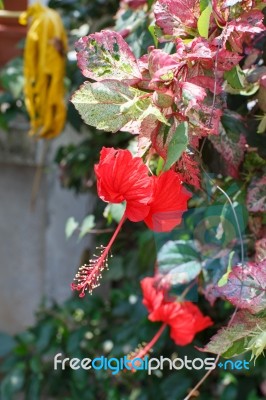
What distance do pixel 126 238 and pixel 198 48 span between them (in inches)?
51.6

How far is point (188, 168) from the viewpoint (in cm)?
73

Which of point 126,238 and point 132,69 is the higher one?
point 132,69

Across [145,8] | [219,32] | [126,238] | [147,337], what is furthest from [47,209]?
[219,32]

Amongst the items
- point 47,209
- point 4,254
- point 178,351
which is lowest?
point 4,254

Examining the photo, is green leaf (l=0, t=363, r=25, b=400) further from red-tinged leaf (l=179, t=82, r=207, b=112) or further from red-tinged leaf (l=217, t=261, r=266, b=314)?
red-tinged leaf (l=179, t=82, r=207, b=112)

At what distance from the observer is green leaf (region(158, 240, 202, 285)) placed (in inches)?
41.6

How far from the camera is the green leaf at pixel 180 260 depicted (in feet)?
3.46

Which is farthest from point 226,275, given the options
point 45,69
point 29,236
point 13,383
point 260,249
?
point 29,236

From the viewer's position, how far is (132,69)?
0.73 m

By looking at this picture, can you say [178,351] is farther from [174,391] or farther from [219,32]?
[219,32]

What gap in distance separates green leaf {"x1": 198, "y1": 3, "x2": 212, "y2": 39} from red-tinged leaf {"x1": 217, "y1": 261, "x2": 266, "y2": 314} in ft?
0.78

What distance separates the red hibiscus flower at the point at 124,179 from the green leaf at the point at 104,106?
29 millimetres

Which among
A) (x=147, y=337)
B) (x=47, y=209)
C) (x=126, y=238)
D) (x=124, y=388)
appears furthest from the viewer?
(x=47, y=209)

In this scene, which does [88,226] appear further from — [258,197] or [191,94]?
[191,94]
